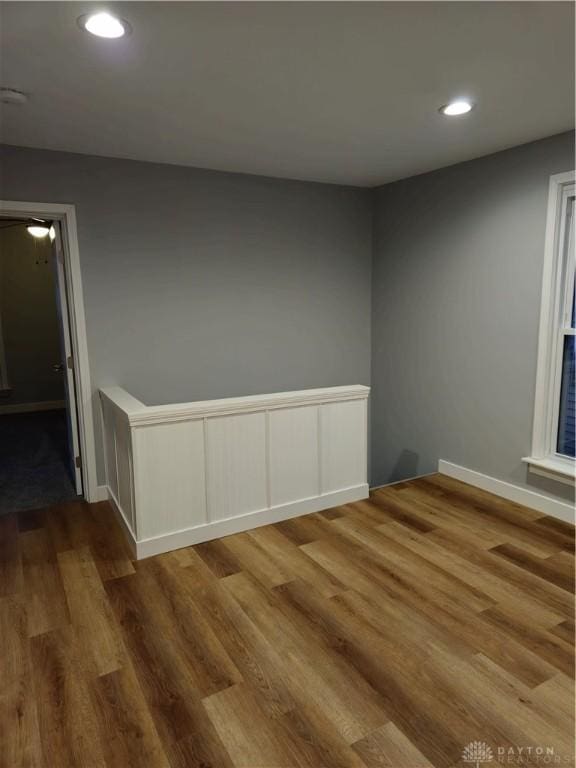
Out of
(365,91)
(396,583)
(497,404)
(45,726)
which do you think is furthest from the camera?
(497,404)

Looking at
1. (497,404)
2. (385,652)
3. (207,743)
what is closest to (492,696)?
(385,652)

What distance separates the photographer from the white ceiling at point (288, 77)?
1776mm

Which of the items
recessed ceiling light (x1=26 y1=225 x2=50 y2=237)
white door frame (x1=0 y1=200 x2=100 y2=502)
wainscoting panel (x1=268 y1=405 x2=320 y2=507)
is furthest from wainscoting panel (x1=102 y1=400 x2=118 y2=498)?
recessed ceiling light (x1=26 y1=225 x2=50 y2=237)

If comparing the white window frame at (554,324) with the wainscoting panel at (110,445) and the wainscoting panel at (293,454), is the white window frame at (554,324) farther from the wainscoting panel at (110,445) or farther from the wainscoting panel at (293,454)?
the wainscoting panel at (110,445)

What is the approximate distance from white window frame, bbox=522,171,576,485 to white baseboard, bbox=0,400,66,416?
605 centimetres

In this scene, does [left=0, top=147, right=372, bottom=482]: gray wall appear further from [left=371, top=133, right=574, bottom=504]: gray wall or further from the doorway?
the doorway

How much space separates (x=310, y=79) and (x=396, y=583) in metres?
2.46

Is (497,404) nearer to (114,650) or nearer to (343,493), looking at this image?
(343,493)

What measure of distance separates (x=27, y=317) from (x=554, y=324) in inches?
248

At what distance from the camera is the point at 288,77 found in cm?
224

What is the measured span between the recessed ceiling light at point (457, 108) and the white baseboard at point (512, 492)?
2429 millimetres

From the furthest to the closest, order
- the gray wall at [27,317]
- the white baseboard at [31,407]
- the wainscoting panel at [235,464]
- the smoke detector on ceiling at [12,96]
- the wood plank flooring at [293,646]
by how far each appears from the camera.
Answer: the white baseboard at [31,407]
the gray wall at [27,317]
the wainscoting panel at [235,464]
the smoke detector on ceiling at [12,96]
the wood plank flooring at [293,646]

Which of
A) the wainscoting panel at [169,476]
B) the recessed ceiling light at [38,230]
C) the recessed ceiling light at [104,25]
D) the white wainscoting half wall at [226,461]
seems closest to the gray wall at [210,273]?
the white wainscoting half wall at [226,461]

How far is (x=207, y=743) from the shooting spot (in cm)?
169
